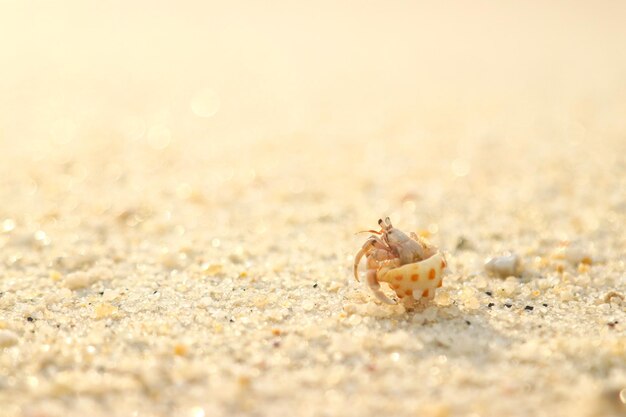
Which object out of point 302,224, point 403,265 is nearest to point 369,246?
point 403,265

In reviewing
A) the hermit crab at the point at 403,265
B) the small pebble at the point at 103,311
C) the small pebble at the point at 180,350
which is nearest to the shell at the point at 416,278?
the hermit crab at the point at 403,265

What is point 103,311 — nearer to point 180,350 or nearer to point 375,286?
point 180,350

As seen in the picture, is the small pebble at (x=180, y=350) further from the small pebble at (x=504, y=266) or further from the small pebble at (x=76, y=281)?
the small pebble at (x=504, y=266)

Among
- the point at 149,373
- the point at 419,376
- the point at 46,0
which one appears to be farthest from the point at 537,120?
the point at 46,0

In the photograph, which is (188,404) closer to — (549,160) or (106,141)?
(549,160)

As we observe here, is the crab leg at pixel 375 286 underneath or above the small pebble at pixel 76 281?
underneath

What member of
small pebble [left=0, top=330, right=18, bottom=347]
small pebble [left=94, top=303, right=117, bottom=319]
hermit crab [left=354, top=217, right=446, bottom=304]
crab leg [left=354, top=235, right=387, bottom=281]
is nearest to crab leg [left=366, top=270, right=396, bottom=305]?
hermit crab [left=354, top=217, right=446, bottom=304]

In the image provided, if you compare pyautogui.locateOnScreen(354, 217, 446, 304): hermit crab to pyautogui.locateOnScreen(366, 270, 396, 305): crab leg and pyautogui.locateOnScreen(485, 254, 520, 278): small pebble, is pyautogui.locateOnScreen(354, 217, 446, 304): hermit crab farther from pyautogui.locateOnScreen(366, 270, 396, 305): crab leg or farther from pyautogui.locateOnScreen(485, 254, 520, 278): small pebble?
pyautogui.locateOnScreen(485, 254, 520, 278): small pebble
